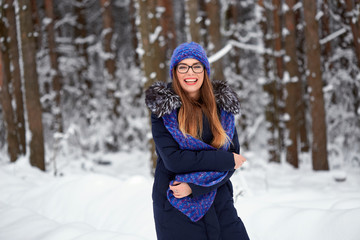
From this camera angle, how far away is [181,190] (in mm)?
1878

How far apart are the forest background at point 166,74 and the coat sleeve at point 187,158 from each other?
3606 millimetres

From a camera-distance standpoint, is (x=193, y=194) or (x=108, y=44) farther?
(x=108, y=44)

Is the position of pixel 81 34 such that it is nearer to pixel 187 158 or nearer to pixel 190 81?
pixel 190 81

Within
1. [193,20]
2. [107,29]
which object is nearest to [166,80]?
[107,29]

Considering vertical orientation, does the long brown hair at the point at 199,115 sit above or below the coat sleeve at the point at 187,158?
above

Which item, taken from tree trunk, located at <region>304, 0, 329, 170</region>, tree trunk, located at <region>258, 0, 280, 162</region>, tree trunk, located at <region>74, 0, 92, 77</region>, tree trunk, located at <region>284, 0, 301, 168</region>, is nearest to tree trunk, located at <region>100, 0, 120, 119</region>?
tree trunk, located at <region>74, 0, 92, 77</region>

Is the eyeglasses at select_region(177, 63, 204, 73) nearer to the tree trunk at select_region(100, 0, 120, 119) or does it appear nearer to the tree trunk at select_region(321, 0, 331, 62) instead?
the tree trunk at select_region(321, 0, 331, 62)

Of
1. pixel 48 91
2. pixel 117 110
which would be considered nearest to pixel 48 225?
pixel 117 110

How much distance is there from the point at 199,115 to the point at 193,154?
29 centimetres

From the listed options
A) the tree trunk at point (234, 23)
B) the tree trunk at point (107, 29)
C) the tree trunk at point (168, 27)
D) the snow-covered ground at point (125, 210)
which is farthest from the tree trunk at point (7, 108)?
the tree trunk at point (234, 23)

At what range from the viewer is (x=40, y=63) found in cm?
1455

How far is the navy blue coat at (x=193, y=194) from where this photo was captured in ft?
6.17

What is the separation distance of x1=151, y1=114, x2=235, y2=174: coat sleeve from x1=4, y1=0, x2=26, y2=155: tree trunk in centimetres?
933

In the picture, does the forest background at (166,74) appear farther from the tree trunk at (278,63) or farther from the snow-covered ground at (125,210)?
the snow-covered ground at (125,210)
